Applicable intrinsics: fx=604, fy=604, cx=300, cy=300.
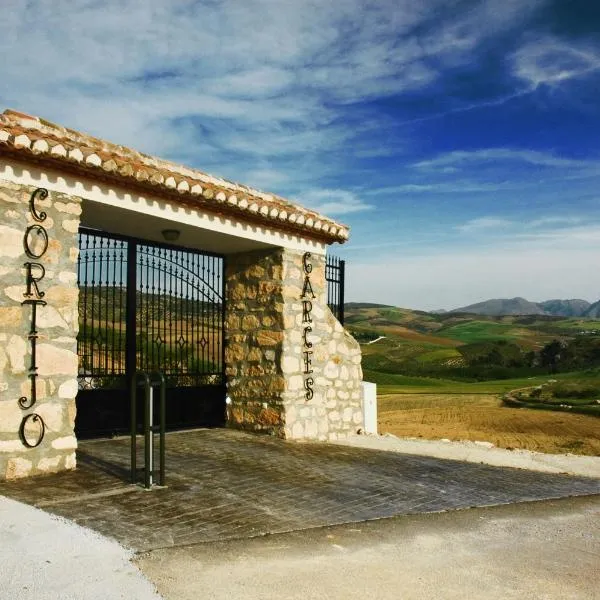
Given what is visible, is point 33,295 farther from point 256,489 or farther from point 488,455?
point 488,455

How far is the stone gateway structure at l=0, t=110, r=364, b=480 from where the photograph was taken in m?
5.46

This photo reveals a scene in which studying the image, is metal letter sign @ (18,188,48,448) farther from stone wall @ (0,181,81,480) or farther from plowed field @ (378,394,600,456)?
plowed field @ (378,394,600,456)

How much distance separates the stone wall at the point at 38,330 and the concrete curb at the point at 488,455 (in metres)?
Answer: 4.15

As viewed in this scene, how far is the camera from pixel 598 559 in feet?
13.1

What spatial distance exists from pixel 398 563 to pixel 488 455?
4554mm

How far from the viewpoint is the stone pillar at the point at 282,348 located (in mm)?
8367

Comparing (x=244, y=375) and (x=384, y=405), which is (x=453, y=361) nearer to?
(x=384, y=405)

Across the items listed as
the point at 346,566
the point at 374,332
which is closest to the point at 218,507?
the point at 346,566

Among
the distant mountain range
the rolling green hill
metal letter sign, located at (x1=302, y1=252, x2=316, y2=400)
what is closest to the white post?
metal letter sign, located at (x1=302, y1=252, x2=316, y2=400)

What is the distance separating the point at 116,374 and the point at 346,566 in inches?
195

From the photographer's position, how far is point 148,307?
8.12 m

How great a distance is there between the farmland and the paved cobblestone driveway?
6152mm

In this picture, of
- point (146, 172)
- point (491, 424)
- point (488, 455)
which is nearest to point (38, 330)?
point (146, 172)

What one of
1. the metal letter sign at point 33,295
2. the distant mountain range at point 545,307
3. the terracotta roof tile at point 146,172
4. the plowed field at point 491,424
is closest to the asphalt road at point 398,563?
the metal letter sign at point 33,295
